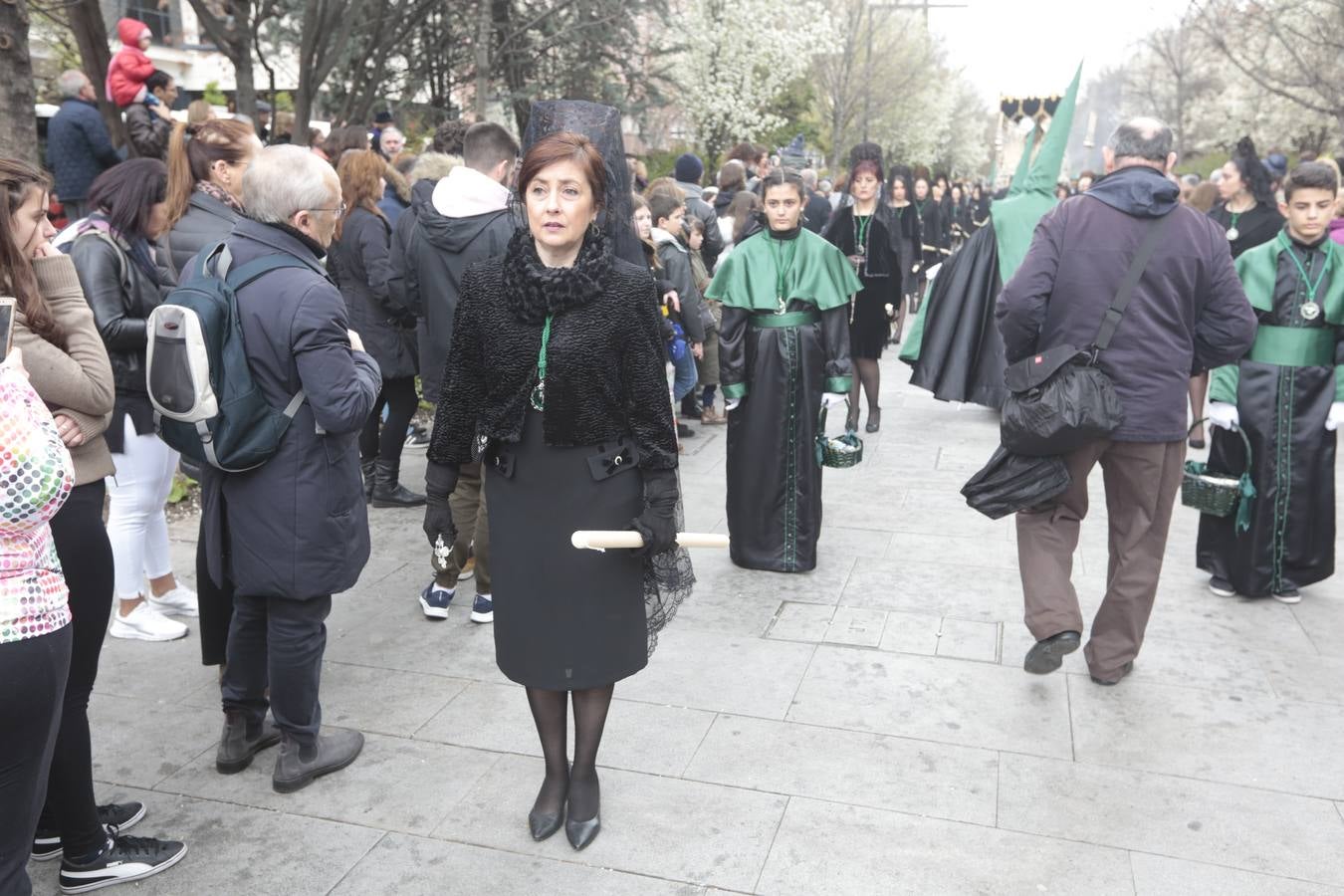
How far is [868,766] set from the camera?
12.2ft

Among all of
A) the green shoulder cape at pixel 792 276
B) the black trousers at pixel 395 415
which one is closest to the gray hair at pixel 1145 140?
the green shoulder cape at pixel 792 276

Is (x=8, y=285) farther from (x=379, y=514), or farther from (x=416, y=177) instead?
(x=379, y=514)

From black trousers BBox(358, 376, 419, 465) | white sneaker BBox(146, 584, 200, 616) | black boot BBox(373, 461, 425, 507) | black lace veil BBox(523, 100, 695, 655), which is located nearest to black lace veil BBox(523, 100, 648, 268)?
black lace veil BBox(523, 100, 695, 655)

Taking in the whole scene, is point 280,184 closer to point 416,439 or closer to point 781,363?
point 781,363

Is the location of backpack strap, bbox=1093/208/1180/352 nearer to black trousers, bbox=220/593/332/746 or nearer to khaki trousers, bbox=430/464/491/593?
khaki trousers, bbox=430/464/491/593

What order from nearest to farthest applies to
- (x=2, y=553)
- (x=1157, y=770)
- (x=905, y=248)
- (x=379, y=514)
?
(x=2, y=553)
(x=1157, y=770)
(x=379, y=514)
(x=905, y=248)

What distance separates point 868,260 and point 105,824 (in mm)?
6713

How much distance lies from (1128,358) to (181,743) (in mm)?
3548

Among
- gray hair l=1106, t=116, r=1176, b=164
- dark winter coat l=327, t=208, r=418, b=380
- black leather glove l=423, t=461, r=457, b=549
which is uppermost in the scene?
gray hair l=1106, t=116, r=1176, b=164

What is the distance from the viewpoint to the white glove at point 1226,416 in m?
5.10

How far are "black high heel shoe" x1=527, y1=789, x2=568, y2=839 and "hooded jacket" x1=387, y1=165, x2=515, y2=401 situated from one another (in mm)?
2279

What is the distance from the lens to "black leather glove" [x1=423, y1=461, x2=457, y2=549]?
10.5ft

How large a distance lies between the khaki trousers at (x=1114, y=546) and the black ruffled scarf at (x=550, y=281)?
2.07 meters

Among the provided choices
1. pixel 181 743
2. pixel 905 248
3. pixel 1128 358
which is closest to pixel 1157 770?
pixel 1128 358
